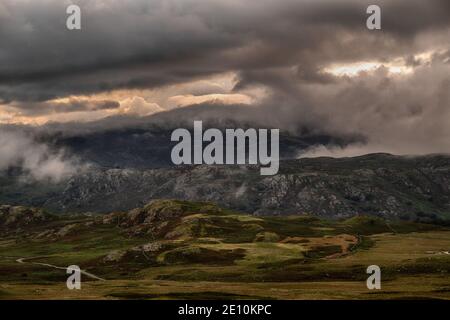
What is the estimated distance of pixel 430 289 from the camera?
513 ft

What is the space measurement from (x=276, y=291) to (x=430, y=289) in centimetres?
4089

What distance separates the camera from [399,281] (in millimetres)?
179125

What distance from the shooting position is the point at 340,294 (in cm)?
14850
